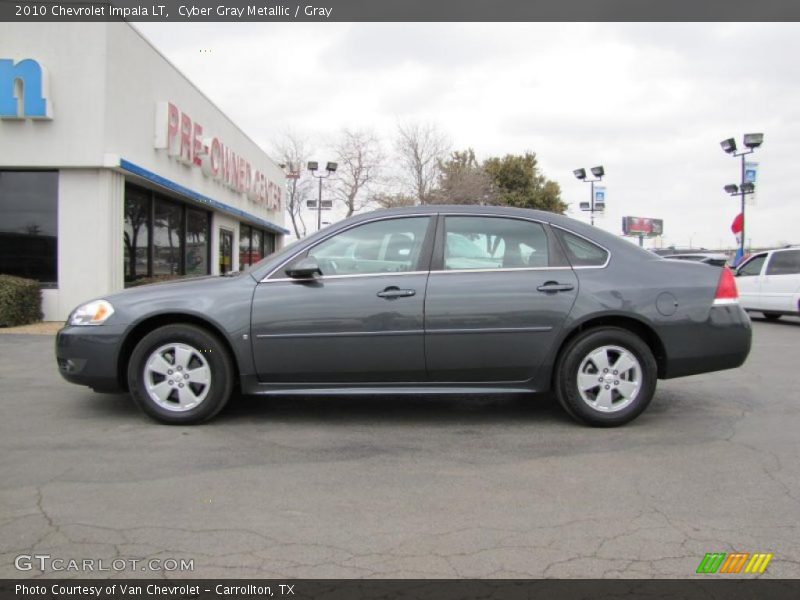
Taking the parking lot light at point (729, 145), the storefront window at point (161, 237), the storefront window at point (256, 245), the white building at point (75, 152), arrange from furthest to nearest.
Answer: the storefront window at point (256, 245), the parking lot light at point (729, 145), the storefront window at point (161, 237), the white building at point (75, 152)

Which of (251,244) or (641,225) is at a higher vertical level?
(641,225)

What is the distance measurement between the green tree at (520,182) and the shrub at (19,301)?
32514mm

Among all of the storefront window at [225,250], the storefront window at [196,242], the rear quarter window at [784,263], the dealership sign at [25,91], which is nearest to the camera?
the dealership sign at [25,91]

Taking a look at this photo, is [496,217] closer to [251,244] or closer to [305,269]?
[305,269]

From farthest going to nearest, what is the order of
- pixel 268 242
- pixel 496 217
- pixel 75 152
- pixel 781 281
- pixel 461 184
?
pixel 461 184
pixel 268 242
pixel 781 281
pixel 75 152
pixel 496 217

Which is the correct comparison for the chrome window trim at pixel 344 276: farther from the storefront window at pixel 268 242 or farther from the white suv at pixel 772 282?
the storefront window at pixel 268 242

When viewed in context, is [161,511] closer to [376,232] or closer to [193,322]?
[193,322]

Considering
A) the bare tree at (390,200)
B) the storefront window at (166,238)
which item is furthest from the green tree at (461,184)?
the storefront window at (166,238)

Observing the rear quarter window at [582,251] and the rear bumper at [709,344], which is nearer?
the rear bumper at [709,344]

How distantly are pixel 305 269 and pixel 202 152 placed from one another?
12.3 m

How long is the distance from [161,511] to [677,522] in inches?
102

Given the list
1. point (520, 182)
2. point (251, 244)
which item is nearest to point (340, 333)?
point (251, 244)

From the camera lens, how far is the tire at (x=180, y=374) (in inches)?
179

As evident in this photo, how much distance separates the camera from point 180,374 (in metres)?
4.58
